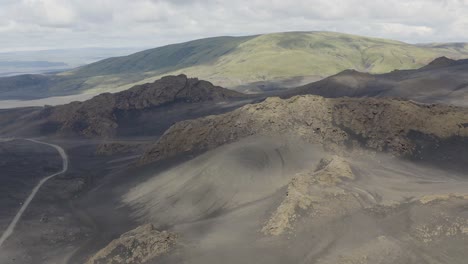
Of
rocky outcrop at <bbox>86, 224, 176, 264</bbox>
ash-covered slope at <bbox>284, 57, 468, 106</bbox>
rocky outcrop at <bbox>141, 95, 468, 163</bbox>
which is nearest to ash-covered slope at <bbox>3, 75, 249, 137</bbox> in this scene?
ash-covered slope at <bbox>284, 57, 468, 106</bbox>

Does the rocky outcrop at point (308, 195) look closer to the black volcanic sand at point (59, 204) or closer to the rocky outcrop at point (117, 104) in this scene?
the black volcanic sand at point (59, 204)

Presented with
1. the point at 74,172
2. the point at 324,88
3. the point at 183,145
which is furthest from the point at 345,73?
the point at 74,172

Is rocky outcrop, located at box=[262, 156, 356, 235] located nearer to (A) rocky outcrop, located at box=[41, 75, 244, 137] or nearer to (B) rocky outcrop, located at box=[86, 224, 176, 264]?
(B) rocky outcrop, located at box=[86, 224, 176, 264]

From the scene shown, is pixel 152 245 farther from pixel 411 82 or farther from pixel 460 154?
pixel 411 82

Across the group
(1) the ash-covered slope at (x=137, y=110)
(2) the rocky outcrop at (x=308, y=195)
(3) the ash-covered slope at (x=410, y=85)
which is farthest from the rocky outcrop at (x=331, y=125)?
(3) the ash-covered slope at (x=410, y=85)

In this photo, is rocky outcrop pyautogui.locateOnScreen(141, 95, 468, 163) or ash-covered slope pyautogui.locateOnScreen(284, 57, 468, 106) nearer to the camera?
rocky outcrop pyautogui.locateOnScreen(141, 95, 468, 163)

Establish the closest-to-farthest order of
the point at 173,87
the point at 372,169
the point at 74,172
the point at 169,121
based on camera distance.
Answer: the point at 372,169 < the point at 74,172 < the point at 169,121 < the point at 173,87

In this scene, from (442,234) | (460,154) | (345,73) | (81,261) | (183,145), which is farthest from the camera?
(345,73)
